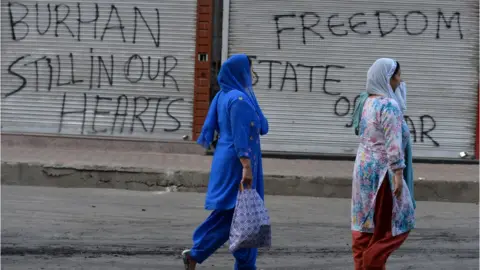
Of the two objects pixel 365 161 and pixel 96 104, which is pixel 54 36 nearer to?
→ pixel 96 104

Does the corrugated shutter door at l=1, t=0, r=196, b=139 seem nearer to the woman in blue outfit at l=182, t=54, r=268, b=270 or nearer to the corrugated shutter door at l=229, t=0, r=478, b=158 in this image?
the corrugated shutter door at l=229, t=0, r=478, b=158

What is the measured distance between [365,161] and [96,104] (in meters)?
7.39

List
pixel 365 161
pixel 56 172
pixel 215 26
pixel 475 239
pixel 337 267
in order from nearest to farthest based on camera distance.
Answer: pixel 365 161 → pixel 337 267 → pixel 475 239 → pixel 56 172 → pixel 215 26

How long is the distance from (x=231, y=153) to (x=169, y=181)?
4.81 meters

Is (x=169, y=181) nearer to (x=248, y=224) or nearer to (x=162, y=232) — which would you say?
(x=162, y=232)

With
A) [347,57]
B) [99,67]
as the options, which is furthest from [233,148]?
[99,67]

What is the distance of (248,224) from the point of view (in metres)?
5.88

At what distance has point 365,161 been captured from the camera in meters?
5.86

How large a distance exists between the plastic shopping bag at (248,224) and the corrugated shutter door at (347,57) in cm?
664

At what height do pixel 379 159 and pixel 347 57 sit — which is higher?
pixel 347 57

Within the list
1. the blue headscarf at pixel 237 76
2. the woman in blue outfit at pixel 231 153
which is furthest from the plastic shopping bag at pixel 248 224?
the blue headscarf at pixel 237 76

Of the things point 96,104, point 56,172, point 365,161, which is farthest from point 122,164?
point 365,161

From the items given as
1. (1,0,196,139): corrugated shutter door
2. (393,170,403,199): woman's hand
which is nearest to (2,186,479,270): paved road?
(393,170,403,199): woman's hand

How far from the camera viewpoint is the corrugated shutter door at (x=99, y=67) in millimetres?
12508
